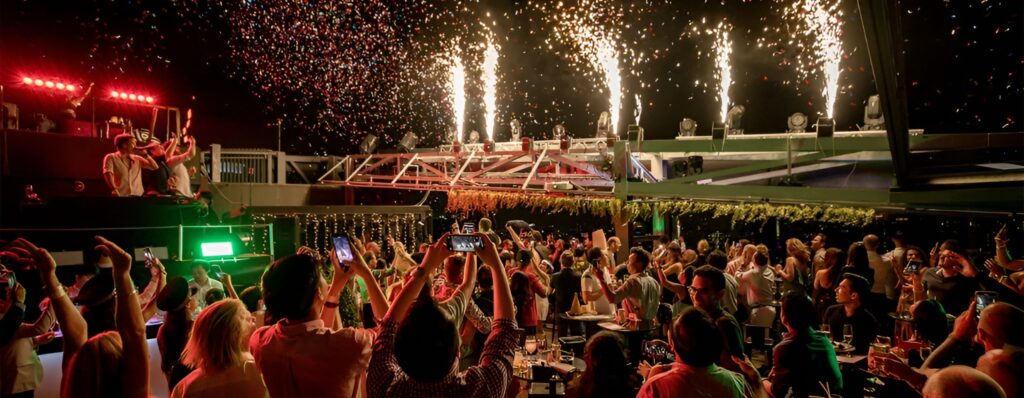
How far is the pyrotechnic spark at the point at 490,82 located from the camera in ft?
66.0

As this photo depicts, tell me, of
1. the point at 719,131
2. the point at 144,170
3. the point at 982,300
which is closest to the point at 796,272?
the point at 719,131

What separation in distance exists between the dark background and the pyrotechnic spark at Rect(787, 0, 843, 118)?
329 millimetres

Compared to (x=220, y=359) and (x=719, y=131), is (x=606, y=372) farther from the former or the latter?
(x=719, y=131)

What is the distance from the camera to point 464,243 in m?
2.21

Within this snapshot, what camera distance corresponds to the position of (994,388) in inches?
75.5

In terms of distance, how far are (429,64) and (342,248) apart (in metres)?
17.8

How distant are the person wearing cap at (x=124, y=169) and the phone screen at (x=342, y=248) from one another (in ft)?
24.8

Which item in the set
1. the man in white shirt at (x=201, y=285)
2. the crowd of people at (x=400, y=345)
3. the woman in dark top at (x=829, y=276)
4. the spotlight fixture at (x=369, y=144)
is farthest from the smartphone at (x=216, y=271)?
the spotlight fixture at (x=369, y=144)

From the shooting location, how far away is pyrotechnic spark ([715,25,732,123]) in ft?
59.3

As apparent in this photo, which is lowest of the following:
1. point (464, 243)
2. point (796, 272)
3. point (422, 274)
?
point (796, 272)

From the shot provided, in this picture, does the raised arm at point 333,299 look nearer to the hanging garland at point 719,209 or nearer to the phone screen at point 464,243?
the phone screen at point 464,243

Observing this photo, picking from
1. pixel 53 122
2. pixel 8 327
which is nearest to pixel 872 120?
pixel 8 327

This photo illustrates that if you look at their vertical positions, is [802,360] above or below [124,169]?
below

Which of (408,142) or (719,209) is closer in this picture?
(719,209)
